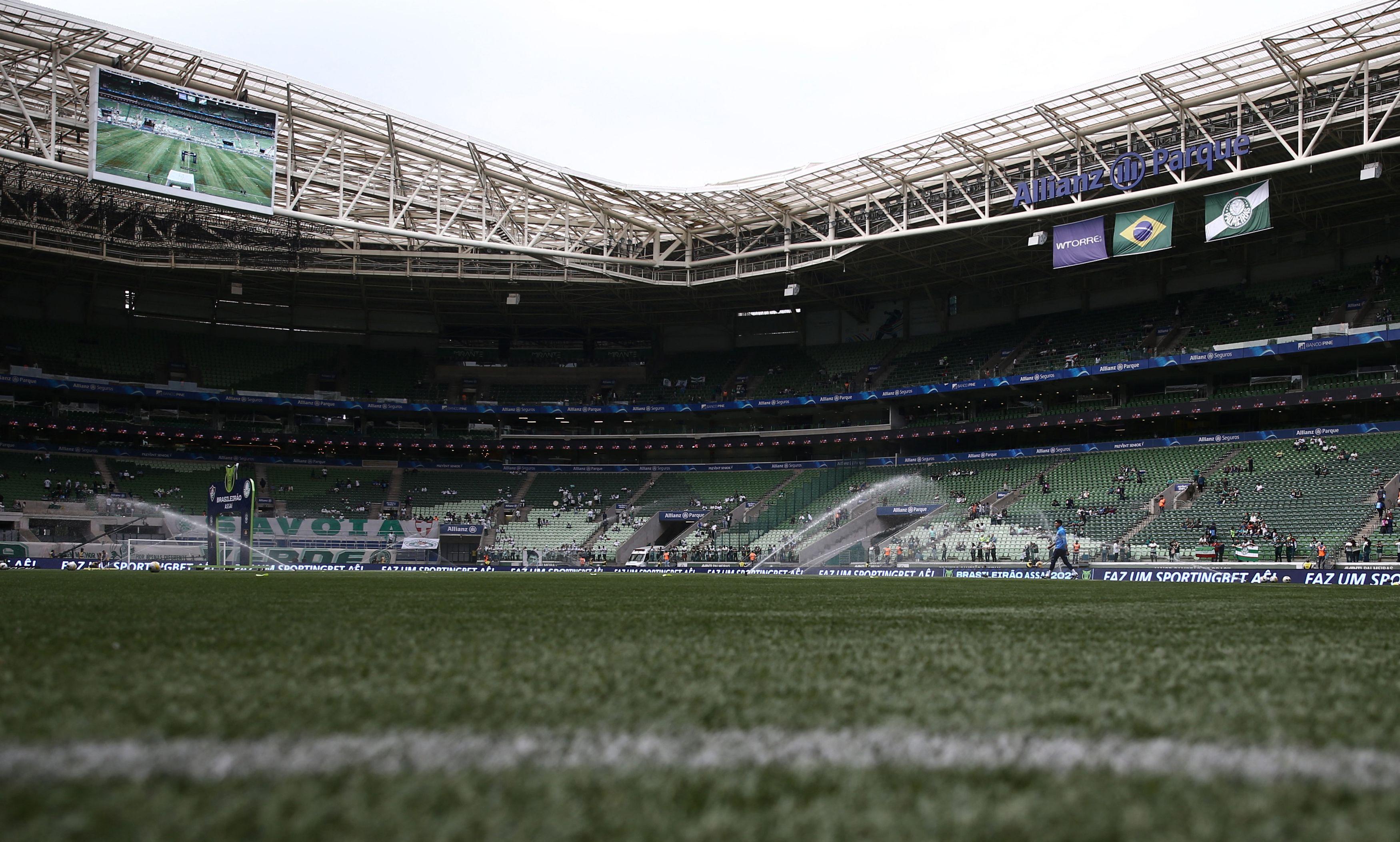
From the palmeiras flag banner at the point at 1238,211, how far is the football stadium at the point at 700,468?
0.26 metres

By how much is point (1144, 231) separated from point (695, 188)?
15097 millimetres

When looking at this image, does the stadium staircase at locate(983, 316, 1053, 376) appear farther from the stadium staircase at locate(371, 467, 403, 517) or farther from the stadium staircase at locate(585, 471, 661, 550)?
the stadium staircase at locate(371, 467, 403, 517)

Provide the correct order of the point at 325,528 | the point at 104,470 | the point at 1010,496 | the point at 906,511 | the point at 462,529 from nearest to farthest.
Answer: the point at 1010,496
the point at 906,511
the point at 325,528
the point at 104,470
the point at 462,529

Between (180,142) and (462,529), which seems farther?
(462,529)

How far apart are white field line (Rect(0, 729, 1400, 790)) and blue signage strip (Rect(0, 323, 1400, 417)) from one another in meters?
39.2

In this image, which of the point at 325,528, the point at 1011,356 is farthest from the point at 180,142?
the point at 1011,356

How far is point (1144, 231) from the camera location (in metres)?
31.3

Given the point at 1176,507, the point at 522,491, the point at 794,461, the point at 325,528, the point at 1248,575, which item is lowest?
the point at 1248,575

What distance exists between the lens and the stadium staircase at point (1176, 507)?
35312 millimetres

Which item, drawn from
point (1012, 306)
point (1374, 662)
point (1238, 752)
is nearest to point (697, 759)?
point (1238, 752)

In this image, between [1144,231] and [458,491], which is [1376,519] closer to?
[1144,231]

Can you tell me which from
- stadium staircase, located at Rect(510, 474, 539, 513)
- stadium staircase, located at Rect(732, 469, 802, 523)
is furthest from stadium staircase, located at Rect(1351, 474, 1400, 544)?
stadium staircase, located at Rect(510, 474, 539, 513)

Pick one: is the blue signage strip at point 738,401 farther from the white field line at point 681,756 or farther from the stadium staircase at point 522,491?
the white field line at point 681,756

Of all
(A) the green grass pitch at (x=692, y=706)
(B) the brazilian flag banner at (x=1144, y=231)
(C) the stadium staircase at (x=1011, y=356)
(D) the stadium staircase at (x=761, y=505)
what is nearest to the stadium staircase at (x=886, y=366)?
(C) the stadium staircase at (x=1011, y=356)
